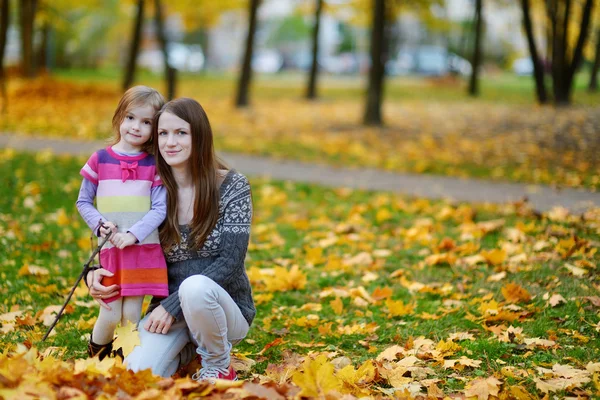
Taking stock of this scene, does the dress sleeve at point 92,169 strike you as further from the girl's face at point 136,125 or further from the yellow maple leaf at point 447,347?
the yellow maple leaf at point 447,347

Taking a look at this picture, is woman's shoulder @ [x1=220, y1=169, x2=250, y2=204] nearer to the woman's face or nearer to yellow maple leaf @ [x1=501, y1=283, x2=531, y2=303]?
the woman's face

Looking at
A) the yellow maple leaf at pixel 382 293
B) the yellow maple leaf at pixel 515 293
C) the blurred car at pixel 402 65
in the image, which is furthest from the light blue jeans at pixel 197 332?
the blurred car at pixel 402 65

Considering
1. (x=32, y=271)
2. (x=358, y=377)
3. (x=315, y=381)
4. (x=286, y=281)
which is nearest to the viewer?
(x=315, y=381)

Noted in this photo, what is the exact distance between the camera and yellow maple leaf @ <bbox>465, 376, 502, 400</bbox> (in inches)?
116

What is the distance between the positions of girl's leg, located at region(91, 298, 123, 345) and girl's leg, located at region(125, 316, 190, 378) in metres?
0.13

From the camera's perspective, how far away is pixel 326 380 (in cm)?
275

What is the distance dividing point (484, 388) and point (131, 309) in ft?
5.61

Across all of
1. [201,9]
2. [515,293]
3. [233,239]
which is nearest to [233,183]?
[233,239]

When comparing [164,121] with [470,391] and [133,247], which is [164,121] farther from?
[470,391]

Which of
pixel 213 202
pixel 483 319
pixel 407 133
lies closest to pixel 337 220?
pixel 483 319

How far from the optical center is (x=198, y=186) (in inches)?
131

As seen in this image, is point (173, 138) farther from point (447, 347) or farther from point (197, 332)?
point (447, 347)

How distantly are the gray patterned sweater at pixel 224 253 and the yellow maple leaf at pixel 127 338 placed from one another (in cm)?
19

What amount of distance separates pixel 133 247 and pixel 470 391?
1695 millimetres
